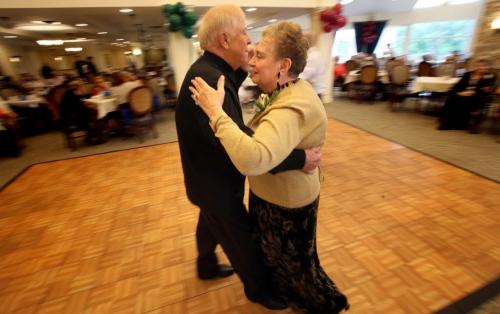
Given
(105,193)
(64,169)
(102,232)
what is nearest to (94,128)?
(64,169)

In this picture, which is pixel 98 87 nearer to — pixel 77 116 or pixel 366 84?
pixel 77 116

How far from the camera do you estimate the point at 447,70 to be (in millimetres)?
6570

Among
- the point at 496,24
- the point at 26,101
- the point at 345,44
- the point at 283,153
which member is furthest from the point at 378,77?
the point at 345,44

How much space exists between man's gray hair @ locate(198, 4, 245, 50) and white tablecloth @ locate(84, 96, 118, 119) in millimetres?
4574

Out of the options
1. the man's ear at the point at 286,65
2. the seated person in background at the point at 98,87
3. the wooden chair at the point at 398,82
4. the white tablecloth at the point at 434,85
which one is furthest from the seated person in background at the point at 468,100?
the seated person in background at the point at 98,87

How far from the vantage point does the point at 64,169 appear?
4.14 meters

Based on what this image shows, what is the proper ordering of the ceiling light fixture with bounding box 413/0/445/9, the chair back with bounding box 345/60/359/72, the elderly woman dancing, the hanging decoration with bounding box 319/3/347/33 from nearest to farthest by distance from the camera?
Answer: the elderly woman dancing < the hanging decoration with bounding box 319/3/347/33 < the chair back with bounding box 345/60/359/72 < the ceiling light fixture with bounding box 413/0/445/9

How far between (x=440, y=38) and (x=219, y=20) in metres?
14.1

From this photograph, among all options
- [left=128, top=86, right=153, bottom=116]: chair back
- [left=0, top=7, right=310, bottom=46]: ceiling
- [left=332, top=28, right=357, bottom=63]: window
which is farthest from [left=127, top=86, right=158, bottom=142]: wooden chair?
[left=332, top=28, right=357, bottom=63]: window

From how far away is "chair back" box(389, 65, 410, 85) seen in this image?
6117mm

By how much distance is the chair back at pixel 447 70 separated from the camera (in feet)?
21.2

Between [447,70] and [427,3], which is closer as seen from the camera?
[447,70]

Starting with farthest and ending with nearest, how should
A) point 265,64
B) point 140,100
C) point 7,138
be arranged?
point 140,100 < point 7,138 < point 265,64

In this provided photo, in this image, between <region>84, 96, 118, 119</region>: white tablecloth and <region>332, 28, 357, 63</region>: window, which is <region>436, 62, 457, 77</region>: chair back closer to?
<region>84, 96, 118, 119</region>: white tablecloth
